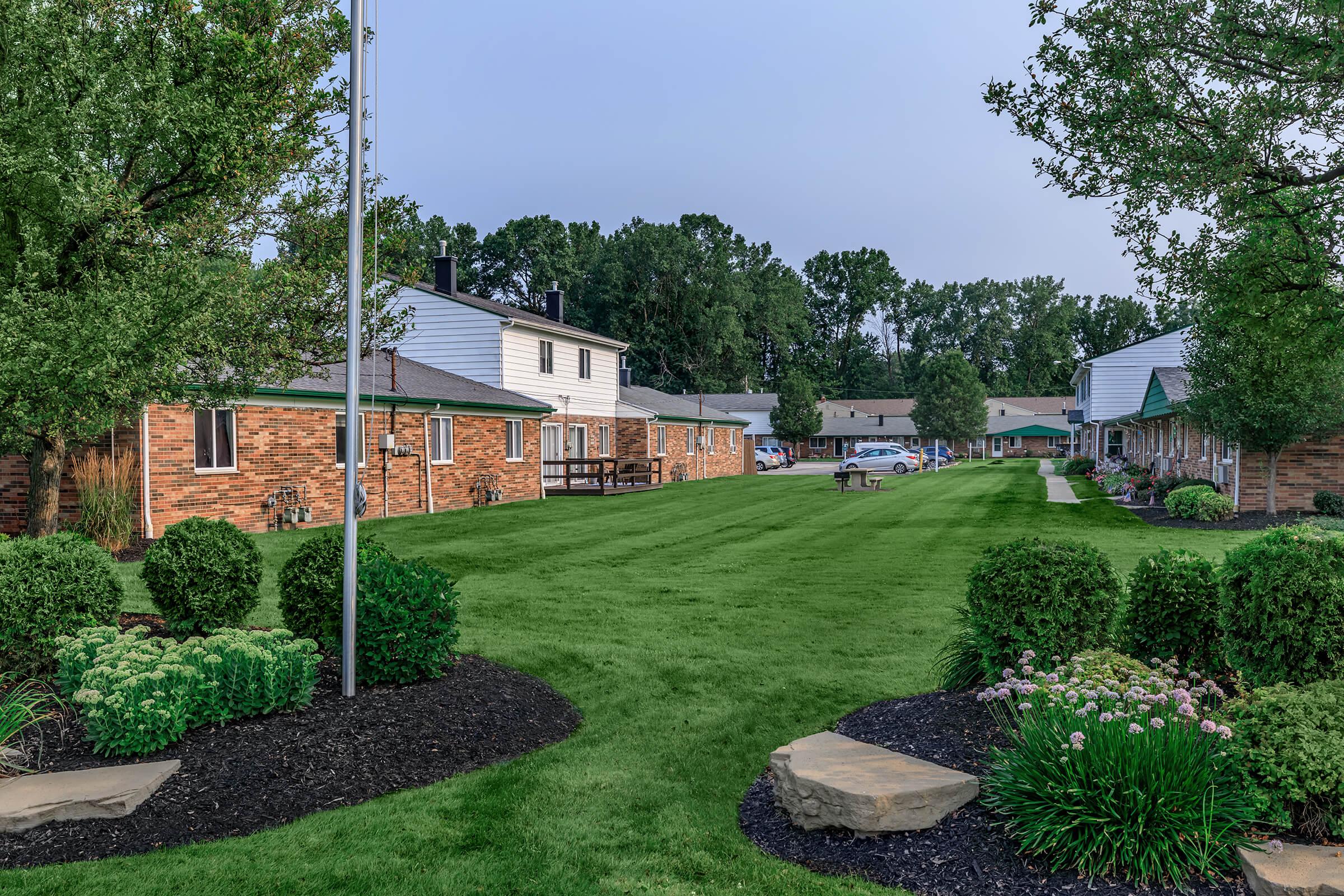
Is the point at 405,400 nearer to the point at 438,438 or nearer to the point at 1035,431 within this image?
the point at 438,438

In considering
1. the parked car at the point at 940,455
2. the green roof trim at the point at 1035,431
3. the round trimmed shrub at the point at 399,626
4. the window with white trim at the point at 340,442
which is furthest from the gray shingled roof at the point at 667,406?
the green roof trim at the point at 1035,431

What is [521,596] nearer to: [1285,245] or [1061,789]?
[1061,789]

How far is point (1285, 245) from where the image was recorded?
960 centimetres

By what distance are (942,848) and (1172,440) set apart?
1117 inches

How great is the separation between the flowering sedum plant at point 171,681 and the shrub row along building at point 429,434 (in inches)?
148

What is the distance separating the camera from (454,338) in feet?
91.2

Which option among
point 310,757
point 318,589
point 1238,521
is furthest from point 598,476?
point 310,757

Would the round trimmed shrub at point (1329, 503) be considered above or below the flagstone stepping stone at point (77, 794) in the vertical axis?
above

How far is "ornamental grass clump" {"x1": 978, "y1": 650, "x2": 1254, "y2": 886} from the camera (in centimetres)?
369

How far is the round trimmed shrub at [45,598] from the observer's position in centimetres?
604

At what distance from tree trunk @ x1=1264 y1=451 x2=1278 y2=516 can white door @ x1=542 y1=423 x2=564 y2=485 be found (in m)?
19.1

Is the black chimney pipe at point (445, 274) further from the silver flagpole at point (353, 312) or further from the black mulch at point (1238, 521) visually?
the silver flagpole at point (353, 312)

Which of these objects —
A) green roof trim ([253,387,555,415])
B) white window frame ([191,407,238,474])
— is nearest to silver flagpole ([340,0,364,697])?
green roof trim ([253,387,555,415])

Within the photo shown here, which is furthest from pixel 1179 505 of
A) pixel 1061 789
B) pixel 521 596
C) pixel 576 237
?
pixel 576 237
